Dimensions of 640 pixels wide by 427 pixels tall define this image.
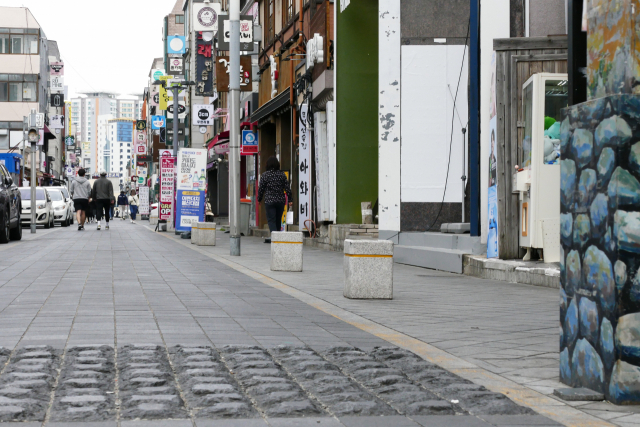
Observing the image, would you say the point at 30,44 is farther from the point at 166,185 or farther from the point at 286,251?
the point at 286,251

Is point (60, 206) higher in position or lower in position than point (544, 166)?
lower

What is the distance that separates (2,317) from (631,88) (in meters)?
5.02

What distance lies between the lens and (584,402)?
14.7 feet

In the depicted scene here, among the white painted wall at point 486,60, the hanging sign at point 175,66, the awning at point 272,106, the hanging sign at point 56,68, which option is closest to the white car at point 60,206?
the hanging sign at point 175,66

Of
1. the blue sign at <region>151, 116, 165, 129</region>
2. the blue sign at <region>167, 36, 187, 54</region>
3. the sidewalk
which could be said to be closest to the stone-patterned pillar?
the sidewalk

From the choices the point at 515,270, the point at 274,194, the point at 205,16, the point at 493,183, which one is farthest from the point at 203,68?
the point at 515,270

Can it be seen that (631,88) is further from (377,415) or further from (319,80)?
(319,80)

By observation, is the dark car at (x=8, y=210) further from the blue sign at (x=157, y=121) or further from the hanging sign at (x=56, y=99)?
the hanging sign at (x=56, y=99)

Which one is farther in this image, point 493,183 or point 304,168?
point 304,168

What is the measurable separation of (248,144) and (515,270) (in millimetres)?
17501

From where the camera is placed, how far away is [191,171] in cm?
2411

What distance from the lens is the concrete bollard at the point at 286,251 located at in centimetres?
1259

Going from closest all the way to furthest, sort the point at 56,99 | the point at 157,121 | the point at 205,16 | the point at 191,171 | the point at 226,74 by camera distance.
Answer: the point at 191,171, the point at 226,74, the point at 205,16, the point at 157,121, the point at 56,99

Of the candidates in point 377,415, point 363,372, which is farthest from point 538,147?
point 377,415
